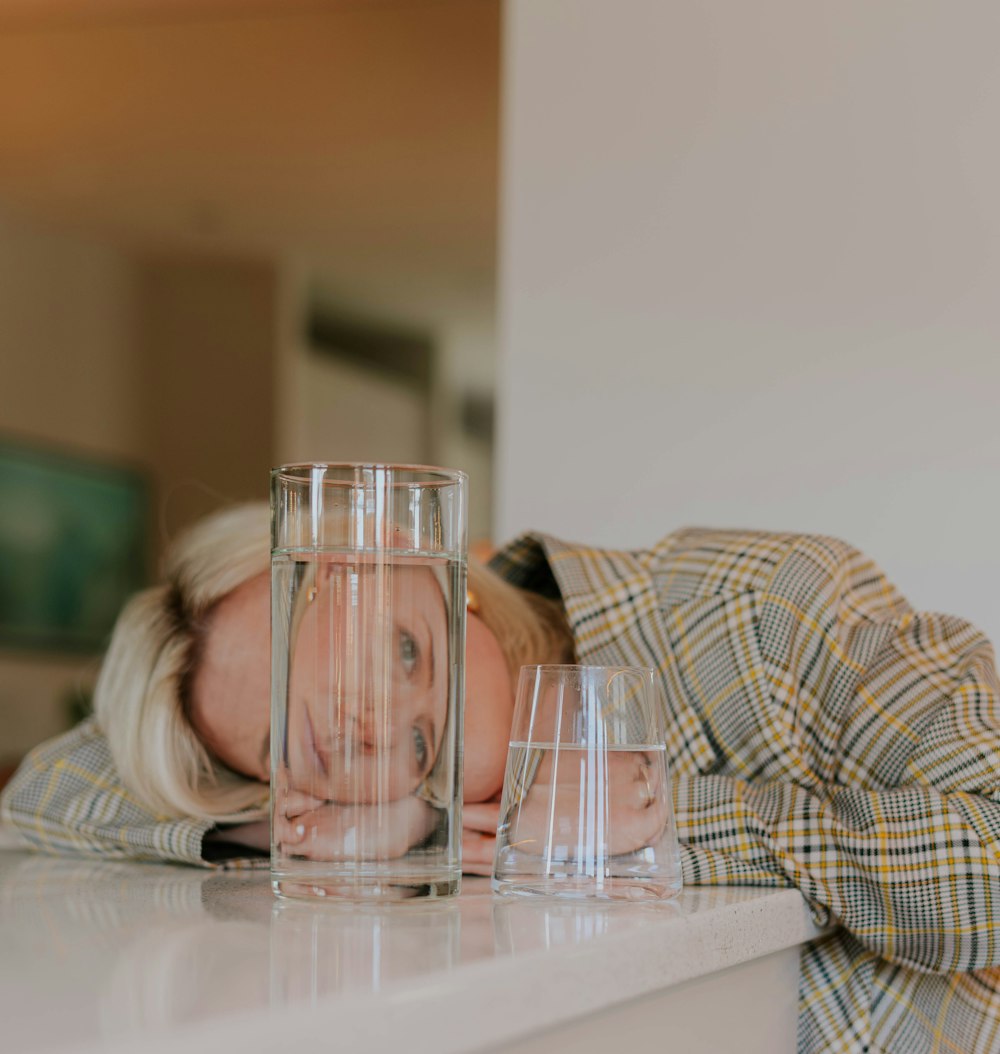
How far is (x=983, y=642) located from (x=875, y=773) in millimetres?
165

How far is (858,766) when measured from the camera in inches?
40.4

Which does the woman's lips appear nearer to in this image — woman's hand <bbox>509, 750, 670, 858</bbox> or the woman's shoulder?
woman's hand <bbox>509, 750, 670, 858</bbox>

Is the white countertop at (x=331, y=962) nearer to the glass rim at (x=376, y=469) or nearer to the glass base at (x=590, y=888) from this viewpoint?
the glass base at (x=590, y=888)

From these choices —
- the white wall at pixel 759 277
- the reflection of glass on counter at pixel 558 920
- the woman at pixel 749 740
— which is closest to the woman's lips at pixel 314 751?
the reflection of glass on counter at pixel 558 920

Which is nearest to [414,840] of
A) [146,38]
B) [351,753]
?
[351,753]

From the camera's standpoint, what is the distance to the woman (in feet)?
2.96

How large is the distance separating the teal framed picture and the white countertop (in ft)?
14.0

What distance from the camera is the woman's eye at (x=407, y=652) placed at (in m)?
0.73

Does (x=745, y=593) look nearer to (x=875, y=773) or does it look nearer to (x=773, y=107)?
(x=875, y=773)

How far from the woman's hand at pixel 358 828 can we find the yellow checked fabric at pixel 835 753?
0.26 metres

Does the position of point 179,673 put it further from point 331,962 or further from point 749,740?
point 331,962

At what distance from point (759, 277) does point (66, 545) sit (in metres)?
3.96

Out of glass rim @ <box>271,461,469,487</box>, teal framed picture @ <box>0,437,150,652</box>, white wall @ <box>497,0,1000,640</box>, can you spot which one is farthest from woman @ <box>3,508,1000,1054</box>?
teal framed picture @ <box>0,437,150,652</box>

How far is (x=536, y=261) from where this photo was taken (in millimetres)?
1761
